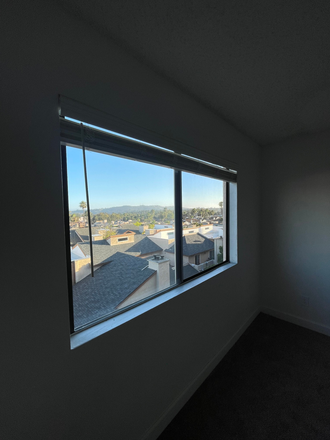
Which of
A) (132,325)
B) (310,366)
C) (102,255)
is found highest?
(102,255)

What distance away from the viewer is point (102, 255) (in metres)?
1.12

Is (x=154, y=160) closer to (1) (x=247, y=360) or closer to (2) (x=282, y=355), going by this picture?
(1) (x=247, y=360)

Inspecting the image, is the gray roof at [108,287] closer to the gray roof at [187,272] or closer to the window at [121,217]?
the window at [121,217]

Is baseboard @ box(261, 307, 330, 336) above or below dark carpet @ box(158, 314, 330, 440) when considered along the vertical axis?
above

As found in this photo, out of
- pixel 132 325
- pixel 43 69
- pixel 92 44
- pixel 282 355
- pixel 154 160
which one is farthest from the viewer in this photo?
pixel 282 355

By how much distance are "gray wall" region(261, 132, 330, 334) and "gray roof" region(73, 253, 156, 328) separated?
2082 mm

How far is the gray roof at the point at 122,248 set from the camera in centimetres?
108

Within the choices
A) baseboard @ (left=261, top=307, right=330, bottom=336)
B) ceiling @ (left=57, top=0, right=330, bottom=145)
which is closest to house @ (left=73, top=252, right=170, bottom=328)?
ceiling @ (left=57, top=0, right=330, bottom=145)

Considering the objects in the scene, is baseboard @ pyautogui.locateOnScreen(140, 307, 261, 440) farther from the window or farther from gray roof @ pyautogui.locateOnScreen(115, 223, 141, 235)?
gray roof @ pyautogui.locateOnScreen(115, 223, 141, 235)

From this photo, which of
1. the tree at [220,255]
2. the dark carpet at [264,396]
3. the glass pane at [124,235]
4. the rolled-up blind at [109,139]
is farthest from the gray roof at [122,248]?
the dark carpet at [264,396]

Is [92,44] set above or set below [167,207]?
above

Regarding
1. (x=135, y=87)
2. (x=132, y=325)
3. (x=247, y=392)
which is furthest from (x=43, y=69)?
(x=247, y=392)

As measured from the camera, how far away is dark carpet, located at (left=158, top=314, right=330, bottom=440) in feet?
4.26

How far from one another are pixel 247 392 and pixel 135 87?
238 cm
